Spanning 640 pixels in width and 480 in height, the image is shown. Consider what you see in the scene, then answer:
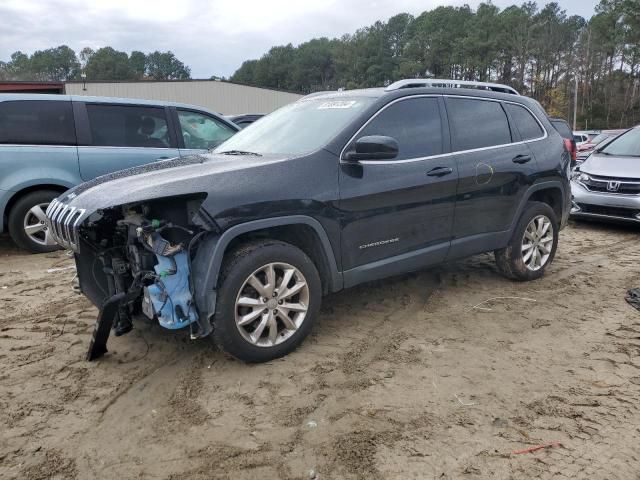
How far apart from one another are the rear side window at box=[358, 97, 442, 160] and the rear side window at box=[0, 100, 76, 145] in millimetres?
4104

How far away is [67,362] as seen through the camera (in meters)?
3.46

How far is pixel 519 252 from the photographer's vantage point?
4.96 meters

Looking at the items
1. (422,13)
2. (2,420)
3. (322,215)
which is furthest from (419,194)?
(422,13)

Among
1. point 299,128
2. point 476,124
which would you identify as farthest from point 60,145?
point 476,124

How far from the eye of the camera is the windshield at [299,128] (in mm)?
3834

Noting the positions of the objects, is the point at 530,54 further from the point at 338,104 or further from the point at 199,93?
the point at 338,104

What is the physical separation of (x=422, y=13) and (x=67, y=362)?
99107 millimetres

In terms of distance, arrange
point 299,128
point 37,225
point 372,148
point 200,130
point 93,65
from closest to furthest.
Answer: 1. point 372,148
2. point 299,128
3. point 37,225
4. point 200,130
5. point 93,65

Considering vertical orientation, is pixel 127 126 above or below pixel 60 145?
above

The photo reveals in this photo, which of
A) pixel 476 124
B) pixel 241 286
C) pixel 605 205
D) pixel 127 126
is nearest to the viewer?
pixel 241 286

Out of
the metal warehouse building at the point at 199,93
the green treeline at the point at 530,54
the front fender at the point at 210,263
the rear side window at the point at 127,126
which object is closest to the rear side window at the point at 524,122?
the front fender at the point at 210,263

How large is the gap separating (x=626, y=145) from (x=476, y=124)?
206 inches

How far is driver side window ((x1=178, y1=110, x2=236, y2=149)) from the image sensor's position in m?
A: 6.96

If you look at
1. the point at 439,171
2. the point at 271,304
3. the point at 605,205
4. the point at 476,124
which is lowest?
the point at 605,205
